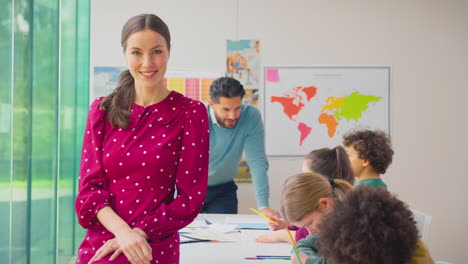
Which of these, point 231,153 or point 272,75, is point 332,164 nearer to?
point 231,153

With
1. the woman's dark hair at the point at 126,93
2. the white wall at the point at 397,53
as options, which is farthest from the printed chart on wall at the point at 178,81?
the woman's dark hair at the point at 126,93

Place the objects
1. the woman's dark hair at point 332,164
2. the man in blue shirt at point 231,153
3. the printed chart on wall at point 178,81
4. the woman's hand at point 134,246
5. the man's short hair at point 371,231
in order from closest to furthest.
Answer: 1. the man's short hair at point 371,231
2. the woman's hand at point 134,246
3. the woman's dark hair at point 332,164
4. the man in blue shirt at point 231,153
5. the printed chart on wall at point 178,81

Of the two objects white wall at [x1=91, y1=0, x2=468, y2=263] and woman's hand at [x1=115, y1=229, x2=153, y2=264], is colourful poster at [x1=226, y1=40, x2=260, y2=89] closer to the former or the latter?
white wall at [x1=91, y1=0, x2=468, y2=263]

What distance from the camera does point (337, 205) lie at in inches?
47.0

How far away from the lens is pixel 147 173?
1.34 m

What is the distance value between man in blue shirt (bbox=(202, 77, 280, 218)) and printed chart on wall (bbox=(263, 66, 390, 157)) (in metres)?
1.19

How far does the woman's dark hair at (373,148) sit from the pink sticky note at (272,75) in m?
1.52

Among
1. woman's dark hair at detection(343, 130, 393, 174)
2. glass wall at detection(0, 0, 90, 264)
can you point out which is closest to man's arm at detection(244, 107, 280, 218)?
woman's dark hair at detection(343, 130, 393, 174)

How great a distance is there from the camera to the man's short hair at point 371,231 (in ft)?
3.62

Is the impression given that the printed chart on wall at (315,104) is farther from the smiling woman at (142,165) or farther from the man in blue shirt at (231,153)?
the smiling woman at (142,165)

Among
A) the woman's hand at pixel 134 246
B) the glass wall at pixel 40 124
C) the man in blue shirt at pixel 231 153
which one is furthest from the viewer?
the man in blue shirt at pixel 231 153

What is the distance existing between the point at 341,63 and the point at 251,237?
238 cm

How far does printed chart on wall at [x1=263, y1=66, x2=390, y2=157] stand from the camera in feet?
14.2

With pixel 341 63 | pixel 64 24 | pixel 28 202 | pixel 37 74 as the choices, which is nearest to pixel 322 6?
pixel 341 63
